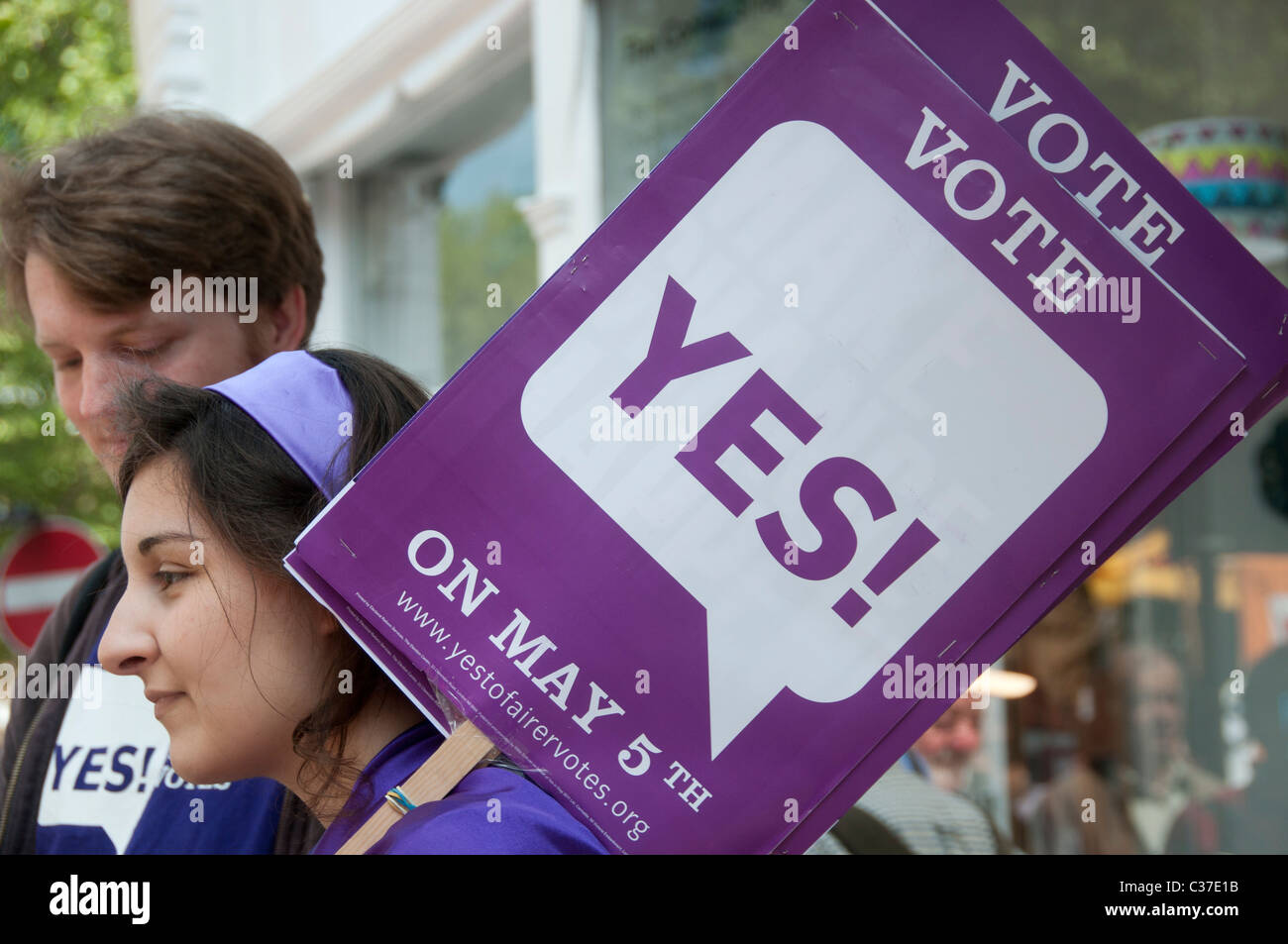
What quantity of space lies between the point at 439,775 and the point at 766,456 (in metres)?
0.49

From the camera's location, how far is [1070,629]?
726 centimetres

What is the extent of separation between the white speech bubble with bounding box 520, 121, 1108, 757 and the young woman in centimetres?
35

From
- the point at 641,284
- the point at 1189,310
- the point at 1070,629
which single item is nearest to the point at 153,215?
the point at 641,284

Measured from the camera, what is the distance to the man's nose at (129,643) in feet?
5.14

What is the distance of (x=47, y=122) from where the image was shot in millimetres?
8500

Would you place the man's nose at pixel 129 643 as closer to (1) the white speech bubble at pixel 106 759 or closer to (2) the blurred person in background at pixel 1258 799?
(1) the white speech bubble at pixel 106 759

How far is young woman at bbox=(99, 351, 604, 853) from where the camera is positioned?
1.57 meters

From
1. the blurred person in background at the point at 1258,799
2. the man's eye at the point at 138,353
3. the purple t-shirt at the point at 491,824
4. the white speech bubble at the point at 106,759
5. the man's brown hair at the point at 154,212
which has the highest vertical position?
the man's brown hair at the point at 154,212

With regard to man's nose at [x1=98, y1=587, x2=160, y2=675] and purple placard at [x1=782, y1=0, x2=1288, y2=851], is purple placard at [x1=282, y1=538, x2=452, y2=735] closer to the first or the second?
man's nose at [x1=98, y1=587, x2=160, y2=675]

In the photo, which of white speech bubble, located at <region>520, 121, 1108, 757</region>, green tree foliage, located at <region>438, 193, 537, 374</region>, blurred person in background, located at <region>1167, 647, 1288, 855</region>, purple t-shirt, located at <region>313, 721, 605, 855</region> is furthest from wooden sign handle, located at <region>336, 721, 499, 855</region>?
green tree foliage, located at <region>438, 193, 537, 374</region>

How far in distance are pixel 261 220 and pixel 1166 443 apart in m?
1.42

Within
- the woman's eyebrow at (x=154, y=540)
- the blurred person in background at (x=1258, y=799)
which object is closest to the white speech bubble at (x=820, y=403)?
the woman's eyebrow at (x=154, y=540)

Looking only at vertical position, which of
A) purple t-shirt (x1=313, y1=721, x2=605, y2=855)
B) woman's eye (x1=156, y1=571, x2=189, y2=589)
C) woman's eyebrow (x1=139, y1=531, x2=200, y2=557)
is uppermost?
woman's eyebrow (x1=139, y1=531, x2=200, y2=557)

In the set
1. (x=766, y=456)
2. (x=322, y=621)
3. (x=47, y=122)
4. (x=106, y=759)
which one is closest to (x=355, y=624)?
(x=322, y=621)
